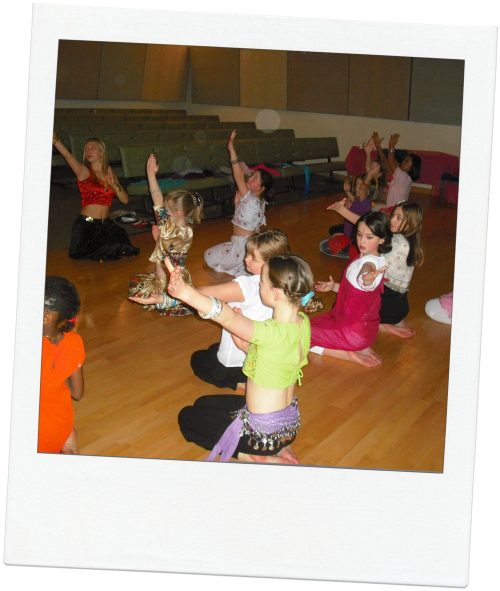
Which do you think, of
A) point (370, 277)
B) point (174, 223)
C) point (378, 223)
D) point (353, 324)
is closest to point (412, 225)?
point (378, 223)

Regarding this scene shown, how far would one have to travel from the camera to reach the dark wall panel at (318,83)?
1163cm

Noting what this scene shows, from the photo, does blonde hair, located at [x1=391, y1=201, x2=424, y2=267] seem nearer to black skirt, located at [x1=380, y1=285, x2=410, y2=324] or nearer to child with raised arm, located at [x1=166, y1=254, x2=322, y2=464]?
black skirt, located at [x1=380, y1=285, x2=410, y2=324]

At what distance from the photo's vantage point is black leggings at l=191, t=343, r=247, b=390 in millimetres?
3521

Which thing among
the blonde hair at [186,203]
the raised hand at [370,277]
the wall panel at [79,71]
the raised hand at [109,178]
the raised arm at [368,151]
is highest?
the wall panel at [79,71]

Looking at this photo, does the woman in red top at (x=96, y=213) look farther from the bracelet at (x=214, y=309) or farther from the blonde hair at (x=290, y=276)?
the bracelet at (x=214, y=309)

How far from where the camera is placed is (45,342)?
238 centimetres

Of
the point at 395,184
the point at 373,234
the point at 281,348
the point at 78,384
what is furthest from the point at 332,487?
the point at 395,184

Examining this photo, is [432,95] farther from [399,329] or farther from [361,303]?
[361,303]

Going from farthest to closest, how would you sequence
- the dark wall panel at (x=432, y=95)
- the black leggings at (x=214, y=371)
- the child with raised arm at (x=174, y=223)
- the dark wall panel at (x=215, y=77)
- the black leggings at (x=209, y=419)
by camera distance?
1. the dark wall panel at (x=215, y=77)
2. the dark wall panel at (x=432, y=95)
3. the child with raised arm at (x=174, y=223)
4. the black leggings at (x=214, y=371)
5. the black leggings at (x=209, y=419)

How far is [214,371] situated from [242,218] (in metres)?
2.71

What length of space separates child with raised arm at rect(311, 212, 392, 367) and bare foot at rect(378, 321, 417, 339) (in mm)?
357

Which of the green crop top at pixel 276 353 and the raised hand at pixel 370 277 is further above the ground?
the raised hand at pixel 370 277

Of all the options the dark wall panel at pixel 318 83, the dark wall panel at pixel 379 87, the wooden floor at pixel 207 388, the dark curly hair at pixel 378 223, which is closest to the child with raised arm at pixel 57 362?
the wooden floor at pixel 207 388

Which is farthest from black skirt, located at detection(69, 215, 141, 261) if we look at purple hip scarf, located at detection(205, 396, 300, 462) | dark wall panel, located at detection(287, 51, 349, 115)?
dark wall panel, located at detection(287, 51, 349, 115)
